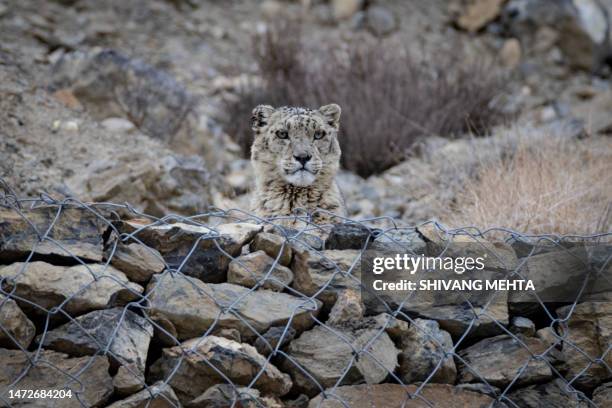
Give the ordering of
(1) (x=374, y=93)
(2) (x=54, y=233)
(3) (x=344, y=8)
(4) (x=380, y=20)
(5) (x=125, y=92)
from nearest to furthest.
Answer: (2) (x=54, y=233)
(5) (x=125, y=92)
(1) (x=374, y=93)
(4) (x=380, y=20)
(3) (x=344, y=8)

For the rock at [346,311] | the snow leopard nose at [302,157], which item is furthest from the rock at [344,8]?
the rock at [346,311]

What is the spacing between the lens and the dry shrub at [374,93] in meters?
8.77

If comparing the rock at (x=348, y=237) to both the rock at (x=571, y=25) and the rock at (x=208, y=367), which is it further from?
the rock at (x=571, y=25)

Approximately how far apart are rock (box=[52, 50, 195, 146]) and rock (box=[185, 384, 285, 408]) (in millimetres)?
5168

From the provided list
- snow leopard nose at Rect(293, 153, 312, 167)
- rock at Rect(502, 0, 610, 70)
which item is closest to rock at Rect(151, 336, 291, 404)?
snow leopard nose at Rect(293, 153, 312, 167)

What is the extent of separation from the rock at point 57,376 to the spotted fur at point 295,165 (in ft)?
7.94

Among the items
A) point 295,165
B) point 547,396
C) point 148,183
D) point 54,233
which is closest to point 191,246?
point 54,233

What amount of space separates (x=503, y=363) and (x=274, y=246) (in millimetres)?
1217

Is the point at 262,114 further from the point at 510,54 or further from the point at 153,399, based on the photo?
the point at 510,54

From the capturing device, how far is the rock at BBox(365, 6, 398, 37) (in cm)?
1277

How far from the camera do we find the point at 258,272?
3.60 meters

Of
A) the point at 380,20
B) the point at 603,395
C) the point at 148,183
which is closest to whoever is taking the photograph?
the point at 603,395

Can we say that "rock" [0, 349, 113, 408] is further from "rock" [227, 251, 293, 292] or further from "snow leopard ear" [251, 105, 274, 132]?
"snow leopard ear" [251, 105, 274, 132]

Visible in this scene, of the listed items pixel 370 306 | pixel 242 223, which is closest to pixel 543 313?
pixel 370 306
